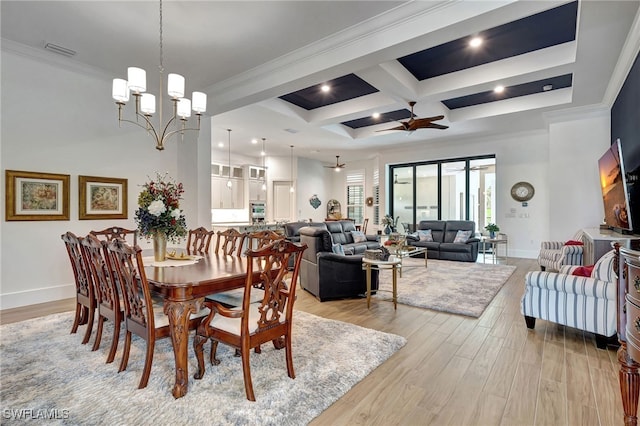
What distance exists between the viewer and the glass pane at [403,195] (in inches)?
388

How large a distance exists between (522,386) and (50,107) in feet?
19.4

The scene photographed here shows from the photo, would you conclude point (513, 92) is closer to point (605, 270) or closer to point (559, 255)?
point (559, 255)

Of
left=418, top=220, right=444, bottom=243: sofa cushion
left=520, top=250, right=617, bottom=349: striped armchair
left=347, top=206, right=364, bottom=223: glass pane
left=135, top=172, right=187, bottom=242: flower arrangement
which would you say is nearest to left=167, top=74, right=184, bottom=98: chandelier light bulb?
left=135, top=172, right=187, bottom=242: flower arrangement

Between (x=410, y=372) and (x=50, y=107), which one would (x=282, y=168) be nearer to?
(x=50, y=107)

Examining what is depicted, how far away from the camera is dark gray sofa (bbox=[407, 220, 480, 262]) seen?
7117 millimetres

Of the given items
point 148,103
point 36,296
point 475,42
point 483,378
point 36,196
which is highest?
point 475,42

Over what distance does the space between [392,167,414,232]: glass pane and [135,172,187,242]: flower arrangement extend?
8.05 metres

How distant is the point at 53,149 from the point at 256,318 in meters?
3.96

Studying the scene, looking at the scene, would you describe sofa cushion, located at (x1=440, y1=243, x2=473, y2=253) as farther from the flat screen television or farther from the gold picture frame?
the gold picture frame

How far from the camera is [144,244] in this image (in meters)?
5.07

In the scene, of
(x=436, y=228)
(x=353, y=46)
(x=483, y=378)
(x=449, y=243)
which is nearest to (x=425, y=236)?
(x=436, y=228)

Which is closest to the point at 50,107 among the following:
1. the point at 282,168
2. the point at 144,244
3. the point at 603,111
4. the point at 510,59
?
Answer: the point at 144,244

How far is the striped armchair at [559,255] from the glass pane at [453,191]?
127 inches

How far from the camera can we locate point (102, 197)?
462 cm
